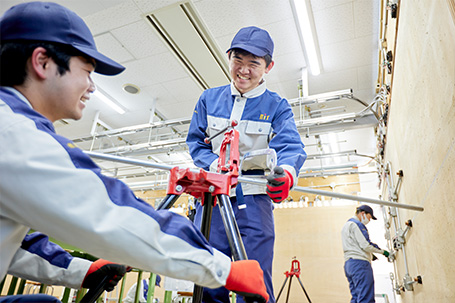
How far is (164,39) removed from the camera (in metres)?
4.08

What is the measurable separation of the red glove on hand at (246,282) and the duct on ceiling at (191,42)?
3571 mm

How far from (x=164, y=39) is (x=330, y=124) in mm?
2836

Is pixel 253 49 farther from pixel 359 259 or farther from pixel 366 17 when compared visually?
pixel 359 259

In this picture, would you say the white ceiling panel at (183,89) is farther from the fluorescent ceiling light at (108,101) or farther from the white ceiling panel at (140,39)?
the fluorescent ceiling light at (108,101)

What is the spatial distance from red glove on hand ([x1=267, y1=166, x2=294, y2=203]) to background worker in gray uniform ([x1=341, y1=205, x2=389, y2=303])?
393 centimetres

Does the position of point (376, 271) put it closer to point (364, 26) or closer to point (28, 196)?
point (364, 26)

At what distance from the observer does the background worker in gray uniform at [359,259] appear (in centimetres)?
432

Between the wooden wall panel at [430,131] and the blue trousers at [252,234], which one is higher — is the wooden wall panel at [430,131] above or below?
above

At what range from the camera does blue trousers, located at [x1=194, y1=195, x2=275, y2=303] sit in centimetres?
115

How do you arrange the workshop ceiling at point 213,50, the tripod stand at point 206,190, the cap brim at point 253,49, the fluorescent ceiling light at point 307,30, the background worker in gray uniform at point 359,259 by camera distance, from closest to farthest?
the tripod stand at point 206,190, the cap brim at point 253,49, the fluorescent ceiling light at point 307,30, the workshop ceiling at point 213,50, the background worker in gray uniform at point 359,259

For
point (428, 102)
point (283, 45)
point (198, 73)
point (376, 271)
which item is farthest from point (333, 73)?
point (376, 271)

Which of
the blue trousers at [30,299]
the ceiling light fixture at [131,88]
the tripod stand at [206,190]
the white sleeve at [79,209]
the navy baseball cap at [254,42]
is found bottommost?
the blue trousers at [30,299]

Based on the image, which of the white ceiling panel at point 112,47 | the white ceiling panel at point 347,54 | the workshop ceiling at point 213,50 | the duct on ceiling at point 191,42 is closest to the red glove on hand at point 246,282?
the workshop ceiling at point 213,50

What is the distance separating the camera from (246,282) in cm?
66
